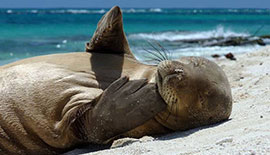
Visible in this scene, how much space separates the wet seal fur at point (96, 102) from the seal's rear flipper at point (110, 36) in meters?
0.54

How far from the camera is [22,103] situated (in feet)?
12.8

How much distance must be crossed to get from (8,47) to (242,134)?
40.4ft

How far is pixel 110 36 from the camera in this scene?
15.5 ft

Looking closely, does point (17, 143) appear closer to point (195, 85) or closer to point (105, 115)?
point (105, 115)

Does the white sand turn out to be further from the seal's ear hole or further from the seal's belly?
the seal's belly

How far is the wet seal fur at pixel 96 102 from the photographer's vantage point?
3.63 meters

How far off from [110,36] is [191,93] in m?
1.43

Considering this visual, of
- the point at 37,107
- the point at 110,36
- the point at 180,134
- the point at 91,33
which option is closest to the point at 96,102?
the point at 37,107

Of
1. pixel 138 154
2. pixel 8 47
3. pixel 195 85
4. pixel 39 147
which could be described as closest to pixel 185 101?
pixel 195 85

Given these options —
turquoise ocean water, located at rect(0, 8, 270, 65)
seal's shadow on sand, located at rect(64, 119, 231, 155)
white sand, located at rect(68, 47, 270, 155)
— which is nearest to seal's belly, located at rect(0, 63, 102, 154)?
seal's shadow on sand, located at rect(64, 119, 231, 155)

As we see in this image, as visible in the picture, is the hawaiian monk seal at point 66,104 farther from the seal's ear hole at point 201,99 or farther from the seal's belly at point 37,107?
the seal's ear hole at point 201,99

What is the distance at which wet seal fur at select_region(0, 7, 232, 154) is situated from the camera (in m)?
3.63

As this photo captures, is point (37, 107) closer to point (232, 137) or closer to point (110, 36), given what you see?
point (110, 36)

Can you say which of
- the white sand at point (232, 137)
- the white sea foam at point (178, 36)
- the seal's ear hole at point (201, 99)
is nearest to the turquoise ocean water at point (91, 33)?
the white sea foam at point (178, 36)
